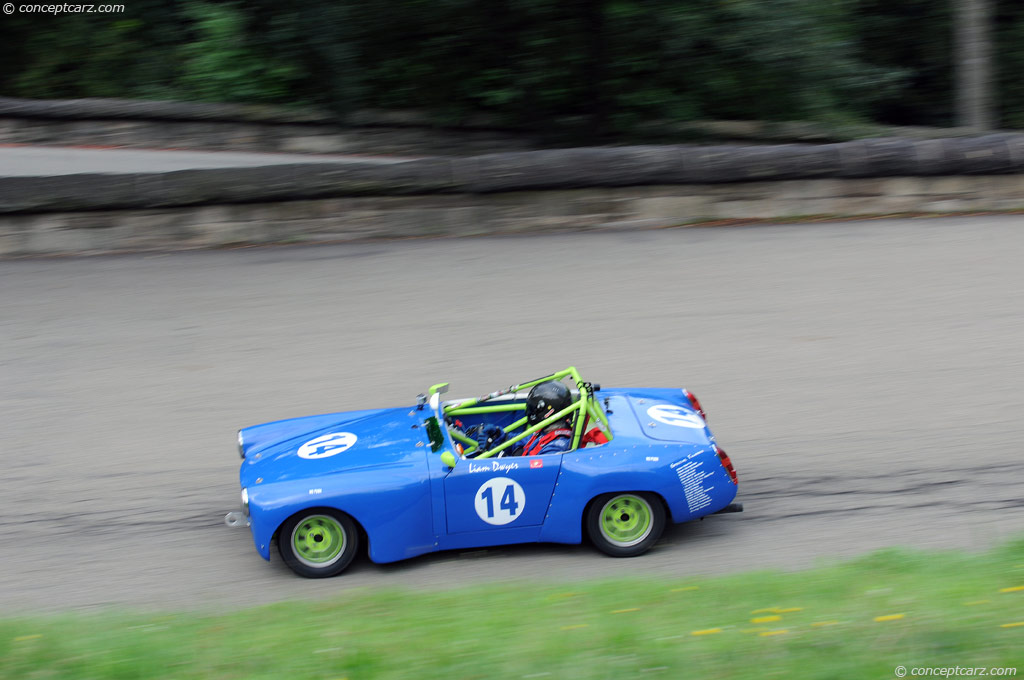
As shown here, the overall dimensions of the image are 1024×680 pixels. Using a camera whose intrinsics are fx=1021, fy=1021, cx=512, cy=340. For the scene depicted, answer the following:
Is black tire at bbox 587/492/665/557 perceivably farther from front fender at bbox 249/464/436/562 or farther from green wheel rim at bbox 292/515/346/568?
green wheel rim at bbox 292/515/346/568

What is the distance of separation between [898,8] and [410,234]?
12.1m

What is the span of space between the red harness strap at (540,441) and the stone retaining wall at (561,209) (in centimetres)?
624

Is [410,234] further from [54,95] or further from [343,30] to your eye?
[54,95]

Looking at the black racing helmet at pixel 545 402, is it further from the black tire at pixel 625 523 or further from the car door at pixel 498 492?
the black tire at pixel 625 523

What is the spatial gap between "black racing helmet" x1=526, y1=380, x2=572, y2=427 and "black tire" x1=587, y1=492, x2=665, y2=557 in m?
0.71

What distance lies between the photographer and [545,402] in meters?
6.43

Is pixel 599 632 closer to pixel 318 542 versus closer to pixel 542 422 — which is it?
pixel 542 422

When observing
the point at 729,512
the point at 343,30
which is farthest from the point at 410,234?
the point at 729,512

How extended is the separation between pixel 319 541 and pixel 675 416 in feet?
7.68

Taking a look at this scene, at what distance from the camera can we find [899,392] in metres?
8.19

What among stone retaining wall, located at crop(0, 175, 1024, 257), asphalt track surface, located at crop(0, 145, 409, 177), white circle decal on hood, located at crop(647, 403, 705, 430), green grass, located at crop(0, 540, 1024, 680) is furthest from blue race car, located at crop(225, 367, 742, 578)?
asphalt track surface, located at crop(0, 145, 409, 177)

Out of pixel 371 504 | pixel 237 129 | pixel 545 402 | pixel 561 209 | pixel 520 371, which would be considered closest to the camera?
pixel 371 504

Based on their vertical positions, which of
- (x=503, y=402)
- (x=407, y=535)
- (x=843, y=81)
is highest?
(x=843, y=81)

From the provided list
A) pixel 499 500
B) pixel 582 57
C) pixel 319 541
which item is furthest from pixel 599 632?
pixel 582 57
